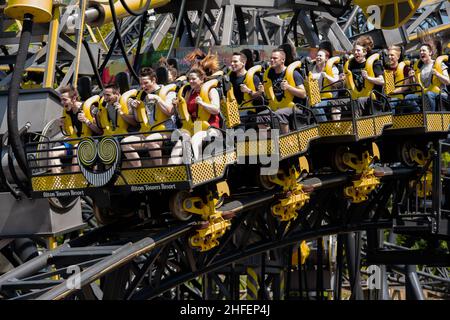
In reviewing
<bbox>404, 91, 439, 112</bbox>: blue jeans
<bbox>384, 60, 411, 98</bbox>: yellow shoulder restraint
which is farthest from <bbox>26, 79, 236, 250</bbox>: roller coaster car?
<bbox>404, 91, 439, 112</bbox>: blue jeans

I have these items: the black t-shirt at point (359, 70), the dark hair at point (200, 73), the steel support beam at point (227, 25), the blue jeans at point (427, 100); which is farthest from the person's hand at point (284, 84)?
the steel support beam at point (227, 25)

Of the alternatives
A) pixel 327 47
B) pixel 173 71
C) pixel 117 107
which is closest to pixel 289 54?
pixel 327 47

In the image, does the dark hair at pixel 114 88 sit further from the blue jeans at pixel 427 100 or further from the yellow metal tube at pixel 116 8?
the blue jeans at pixel 427 100

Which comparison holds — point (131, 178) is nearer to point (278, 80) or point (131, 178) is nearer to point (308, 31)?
point (278, 80)

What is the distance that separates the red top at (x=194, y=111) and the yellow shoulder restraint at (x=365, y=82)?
3.32m

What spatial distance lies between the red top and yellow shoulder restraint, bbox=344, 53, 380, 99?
10.9 feet

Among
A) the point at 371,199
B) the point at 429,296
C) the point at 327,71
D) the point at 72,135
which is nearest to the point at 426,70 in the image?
the point at 327,71

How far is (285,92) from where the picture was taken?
14.7m

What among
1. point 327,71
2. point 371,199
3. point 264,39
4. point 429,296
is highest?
point 264,39

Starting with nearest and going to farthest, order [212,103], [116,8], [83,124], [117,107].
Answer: [212,103] → [117,107] → [83,124] → [116,8]

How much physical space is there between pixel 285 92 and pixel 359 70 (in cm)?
181

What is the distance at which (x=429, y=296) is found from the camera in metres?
31.7

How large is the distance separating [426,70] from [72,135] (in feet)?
17.6
